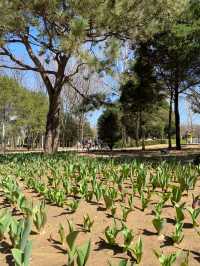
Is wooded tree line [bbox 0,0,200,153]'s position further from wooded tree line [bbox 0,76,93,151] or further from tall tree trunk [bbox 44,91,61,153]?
wooded tree line [bbox 0,76,93,151]

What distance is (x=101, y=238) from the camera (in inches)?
154

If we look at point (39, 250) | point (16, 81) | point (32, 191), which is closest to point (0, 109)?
point (16, 81)

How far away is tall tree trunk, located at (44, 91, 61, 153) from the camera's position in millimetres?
15375

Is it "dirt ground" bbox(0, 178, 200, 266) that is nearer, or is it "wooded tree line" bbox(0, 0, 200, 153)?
"dirt ground" bbox(0, 178, 200, 266)

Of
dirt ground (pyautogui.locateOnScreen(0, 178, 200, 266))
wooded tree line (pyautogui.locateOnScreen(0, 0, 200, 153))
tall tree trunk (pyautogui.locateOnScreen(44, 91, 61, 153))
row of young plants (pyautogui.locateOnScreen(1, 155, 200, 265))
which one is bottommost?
dirt ground (pyautogui.locateOnScreen(0, 178, 200, 266))

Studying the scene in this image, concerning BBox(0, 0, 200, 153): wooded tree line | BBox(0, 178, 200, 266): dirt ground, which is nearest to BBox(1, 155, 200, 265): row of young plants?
BBox(0, 178, 200, 266): dirt ground

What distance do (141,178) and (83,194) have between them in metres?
0.80

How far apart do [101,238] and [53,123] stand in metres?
11.9

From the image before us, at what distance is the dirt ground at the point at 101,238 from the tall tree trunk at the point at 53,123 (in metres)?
10.5

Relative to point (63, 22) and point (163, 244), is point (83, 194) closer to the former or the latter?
point (163, 244)

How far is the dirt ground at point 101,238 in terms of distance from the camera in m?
3.48

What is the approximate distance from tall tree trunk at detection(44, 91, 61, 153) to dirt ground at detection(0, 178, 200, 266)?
1049 cm

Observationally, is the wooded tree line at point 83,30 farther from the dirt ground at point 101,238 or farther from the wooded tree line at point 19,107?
the wooded tree line at point 19,107

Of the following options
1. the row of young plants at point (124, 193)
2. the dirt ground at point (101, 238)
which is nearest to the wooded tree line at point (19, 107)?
the row of young plants at point (124, 193)
